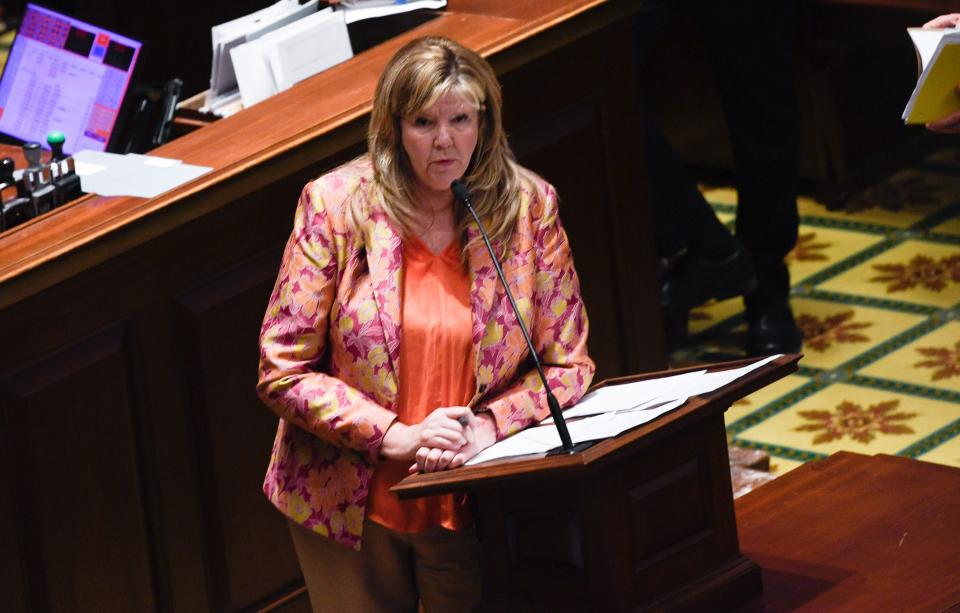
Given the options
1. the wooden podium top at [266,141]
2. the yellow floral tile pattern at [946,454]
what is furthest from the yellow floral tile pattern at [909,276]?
the wooden podium top at [266,141]

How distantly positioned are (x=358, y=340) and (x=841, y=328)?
3024mm

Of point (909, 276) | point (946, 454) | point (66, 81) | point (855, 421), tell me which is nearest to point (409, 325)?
point (66, 81)

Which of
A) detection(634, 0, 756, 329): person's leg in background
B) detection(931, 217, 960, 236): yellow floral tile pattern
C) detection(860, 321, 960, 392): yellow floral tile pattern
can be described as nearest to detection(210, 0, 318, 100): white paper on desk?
detection(634, 0, 756, 329): person's leg in background

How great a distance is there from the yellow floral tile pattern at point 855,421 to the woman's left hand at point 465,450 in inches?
86.1

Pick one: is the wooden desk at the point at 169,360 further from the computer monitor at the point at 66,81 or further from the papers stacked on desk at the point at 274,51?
the computer monitor at the point at 66,81

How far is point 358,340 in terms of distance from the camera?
2.88 m

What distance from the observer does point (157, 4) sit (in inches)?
236

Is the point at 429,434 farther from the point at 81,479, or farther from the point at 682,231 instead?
the point at 682,231

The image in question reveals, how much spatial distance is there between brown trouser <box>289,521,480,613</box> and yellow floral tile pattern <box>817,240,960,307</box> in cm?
310

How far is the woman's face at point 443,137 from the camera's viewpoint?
9.32 feet

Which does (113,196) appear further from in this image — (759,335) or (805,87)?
(805,87)

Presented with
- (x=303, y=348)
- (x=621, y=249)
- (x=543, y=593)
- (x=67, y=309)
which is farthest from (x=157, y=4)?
(x=543, y=593)

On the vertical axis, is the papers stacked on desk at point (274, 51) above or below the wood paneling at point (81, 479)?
above

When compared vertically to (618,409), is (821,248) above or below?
below
